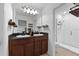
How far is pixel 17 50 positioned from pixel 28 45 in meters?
0.19

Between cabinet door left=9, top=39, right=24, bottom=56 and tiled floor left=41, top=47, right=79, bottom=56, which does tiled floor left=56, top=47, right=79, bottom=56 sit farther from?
cabinet door left=9, top=39, right=24, bottom=56

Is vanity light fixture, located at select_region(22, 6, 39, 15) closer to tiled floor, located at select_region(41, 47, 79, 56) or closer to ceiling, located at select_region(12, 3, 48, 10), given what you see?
ceiling, located at select_region(12, 3, 48, 10)

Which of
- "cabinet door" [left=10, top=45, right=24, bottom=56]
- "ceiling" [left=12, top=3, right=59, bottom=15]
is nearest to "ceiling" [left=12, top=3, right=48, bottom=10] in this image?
"ceiling" [left=12, top=3, right=59, bottom=15]

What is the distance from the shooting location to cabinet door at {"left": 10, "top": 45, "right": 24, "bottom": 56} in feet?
4.54

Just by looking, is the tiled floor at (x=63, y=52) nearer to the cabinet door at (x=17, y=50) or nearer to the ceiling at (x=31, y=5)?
the cabinet door at (x=17, y=50)

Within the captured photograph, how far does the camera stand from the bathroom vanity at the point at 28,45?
139cm

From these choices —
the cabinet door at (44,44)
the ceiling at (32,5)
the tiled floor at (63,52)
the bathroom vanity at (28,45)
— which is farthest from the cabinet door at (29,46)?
the ceiling at (32,5)

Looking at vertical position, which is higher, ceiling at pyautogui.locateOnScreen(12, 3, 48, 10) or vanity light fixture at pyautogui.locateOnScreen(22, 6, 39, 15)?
ceiling at pyautogui.locateOnScreen(12, 3, 48, 10)

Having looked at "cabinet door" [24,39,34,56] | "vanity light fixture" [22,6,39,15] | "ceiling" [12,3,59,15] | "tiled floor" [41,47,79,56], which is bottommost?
"tiled floor" [41,47,79,56]

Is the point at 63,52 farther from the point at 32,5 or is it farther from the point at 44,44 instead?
the point at 32,5

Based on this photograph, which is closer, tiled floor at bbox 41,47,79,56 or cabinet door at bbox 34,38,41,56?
tiled floor at bbox 41,47,79,56

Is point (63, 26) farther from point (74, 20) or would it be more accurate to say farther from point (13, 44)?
point (13, 44)

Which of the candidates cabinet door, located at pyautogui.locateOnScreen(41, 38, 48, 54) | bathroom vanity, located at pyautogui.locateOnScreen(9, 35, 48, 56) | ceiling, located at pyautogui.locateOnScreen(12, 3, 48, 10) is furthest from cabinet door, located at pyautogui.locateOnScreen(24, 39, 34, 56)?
ceiling, located at pyautogui.locateOnScreen(12, 3, 48, 10)

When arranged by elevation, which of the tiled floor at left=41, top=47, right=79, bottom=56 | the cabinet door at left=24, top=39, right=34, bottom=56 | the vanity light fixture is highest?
the vanity light fixture
